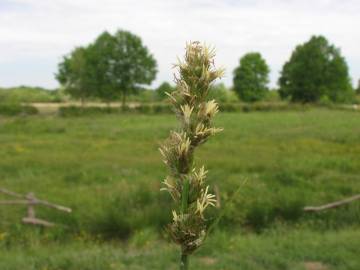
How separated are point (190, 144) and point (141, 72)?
84.0 m

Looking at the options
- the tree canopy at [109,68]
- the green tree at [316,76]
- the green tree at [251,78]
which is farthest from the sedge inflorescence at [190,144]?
the green tree at [251,78]

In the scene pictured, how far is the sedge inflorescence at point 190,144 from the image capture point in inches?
47.6

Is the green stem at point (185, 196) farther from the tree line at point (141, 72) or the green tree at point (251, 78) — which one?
the green tree at point (251, 78)

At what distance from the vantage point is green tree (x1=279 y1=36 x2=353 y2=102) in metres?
88.4

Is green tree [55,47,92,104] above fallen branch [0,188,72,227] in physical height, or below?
above

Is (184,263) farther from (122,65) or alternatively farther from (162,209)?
(122,65)

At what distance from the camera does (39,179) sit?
19.0m

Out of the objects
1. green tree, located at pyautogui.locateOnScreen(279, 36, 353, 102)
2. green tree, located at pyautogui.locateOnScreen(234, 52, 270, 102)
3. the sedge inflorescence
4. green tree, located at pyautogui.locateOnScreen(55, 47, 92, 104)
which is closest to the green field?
the sedge inflorescence

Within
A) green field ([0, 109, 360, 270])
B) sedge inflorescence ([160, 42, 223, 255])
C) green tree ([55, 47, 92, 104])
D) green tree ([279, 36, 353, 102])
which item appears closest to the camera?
sedge inflorescence ([160, 42, 223, 255])

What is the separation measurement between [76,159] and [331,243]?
1405 centimetres

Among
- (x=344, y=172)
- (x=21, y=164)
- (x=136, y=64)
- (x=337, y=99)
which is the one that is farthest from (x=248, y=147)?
(x=337, y=99)

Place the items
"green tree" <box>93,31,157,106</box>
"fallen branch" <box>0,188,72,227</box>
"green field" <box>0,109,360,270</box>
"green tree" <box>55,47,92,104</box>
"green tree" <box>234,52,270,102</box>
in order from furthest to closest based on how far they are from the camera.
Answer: "green tree" <box>234,52,270,102</box>
"green tree" <box>93,31,157,106</box>
"green tree" <box>55,47,92,104</box>
"fallen branch" <box>0,188,72,227</box>
"green field" <box>0,109,360,270</box>

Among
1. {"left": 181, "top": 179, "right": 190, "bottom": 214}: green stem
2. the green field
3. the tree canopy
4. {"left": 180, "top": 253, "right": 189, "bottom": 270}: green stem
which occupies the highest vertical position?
the tree canopy

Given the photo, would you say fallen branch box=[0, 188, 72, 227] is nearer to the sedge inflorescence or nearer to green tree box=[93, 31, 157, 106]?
the sedge inflorescence
